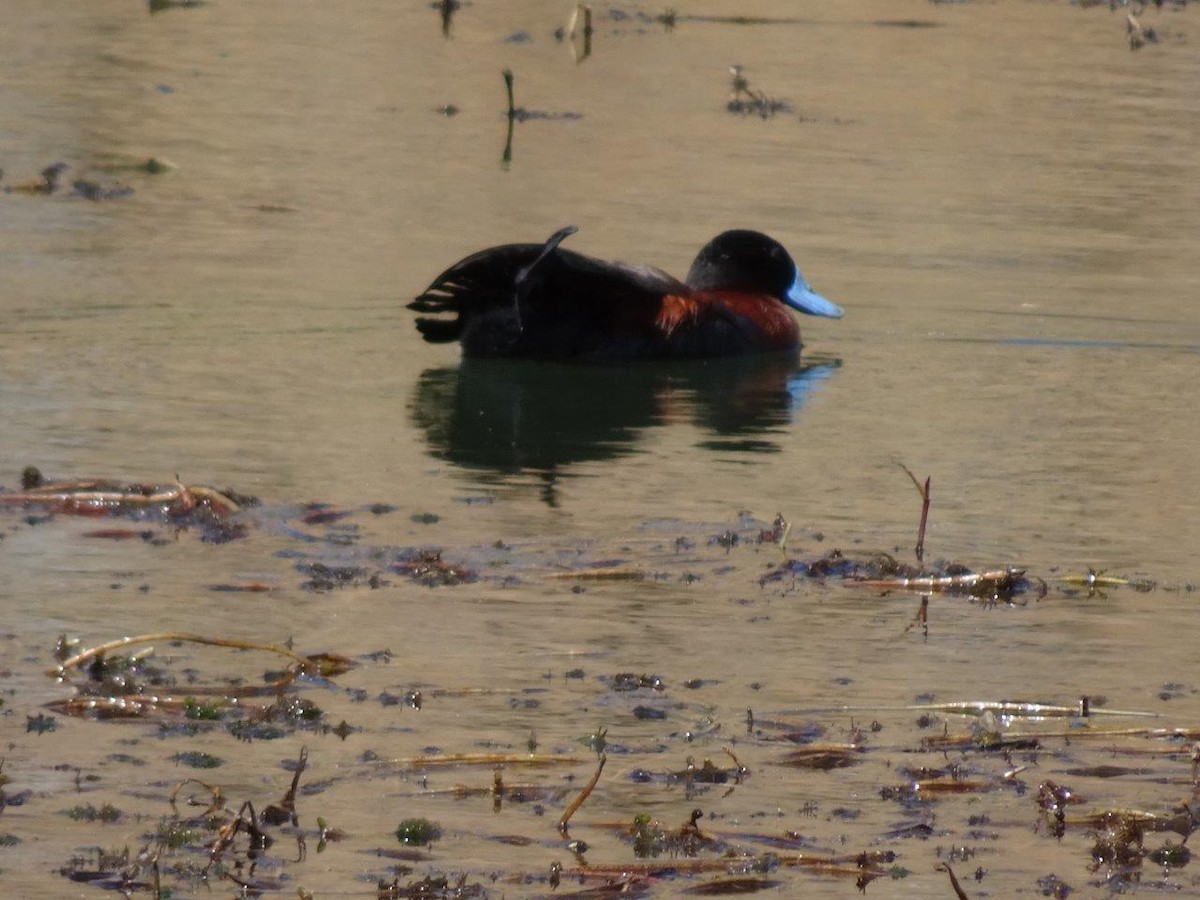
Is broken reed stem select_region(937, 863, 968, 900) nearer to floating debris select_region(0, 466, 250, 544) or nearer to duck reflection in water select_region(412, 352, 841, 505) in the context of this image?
floating debris select_region(0, 466, 250, 544)

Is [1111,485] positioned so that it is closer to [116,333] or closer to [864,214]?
[116,333]

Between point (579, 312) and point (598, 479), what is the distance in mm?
2184

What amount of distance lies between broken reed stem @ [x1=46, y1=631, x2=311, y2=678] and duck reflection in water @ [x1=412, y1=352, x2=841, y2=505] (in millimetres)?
1969

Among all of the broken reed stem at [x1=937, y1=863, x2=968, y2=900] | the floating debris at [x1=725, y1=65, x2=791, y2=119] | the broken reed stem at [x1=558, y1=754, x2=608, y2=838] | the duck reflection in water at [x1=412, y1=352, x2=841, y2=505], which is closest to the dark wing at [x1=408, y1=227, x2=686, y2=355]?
the duck reflection in water at [x1=412, y1=352, x2=841, y2=505]

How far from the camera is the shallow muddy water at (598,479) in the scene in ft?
14.6

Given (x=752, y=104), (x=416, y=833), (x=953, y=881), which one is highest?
(x=752, y=104)

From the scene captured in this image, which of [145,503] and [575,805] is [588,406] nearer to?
[145,503]

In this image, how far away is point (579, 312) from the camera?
31.1 feet

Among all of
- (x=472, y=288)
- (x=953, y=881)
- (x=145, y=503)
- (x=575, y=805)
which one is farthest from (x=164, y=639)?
(x=472, y=288)

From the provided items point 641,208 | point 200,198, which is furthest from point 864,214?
point 200,198

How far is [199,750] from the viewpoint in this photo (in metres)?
4.59

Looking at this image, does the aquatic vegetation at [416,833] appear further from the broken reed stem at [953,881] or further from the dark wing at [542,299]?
the dark wing at [542,299]

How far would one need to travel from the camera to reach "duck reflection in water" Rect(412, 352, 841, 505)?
7.88 metres

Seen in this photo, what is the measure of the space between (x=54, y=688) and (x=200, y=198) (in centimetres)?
832
